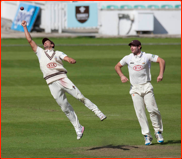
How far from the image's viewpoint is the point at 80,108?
13852mm

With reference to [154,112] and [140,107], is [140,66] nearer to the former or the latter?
[140,107]

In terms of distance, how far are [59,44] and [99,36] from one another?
4.15 m

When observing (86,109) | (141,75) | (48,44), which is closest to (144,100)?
(141,75)

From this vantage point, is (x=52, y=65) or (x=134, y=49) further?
(x=134, y=49)

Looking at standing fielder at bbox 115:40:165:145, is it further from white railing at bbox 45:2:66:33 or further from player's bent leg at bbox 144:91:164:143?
white railing at bbox 45:2:66:33

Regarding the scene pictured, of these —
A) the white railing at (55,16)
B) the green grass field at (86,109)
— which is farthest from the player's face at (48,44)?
the white railing at (55,16)

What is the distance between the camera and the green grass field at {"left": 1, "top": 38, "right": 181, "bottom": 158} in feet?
31.5

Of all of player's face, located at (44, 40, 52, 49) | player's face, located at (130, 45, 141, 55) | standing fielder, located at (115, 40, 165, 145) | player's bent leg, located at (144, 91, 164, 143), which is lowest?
player's bent leg, located at (144, 91, 164, 143)

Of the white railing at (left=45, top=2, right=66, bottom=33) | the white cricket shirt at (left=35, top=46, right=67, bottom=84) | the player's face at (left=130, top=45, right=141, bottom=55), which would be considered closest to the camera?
the white cricket shirt at (left=35, top=46, right=67, bottom=84)

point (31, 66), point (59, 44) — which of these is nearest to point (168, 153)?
point (31, 66)

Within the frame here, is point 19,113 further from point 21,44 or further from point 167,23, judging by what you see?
point 167,23

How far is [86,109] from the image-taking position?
45.2 feet

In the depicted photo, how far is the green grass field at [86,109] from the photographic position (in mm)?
9594

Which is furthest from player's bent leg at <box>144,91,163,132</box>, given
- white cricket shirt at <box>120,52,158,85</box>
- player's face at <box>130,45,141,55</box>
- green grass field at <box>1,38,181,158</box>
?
player's face at <box>130,45,141,55</box>
